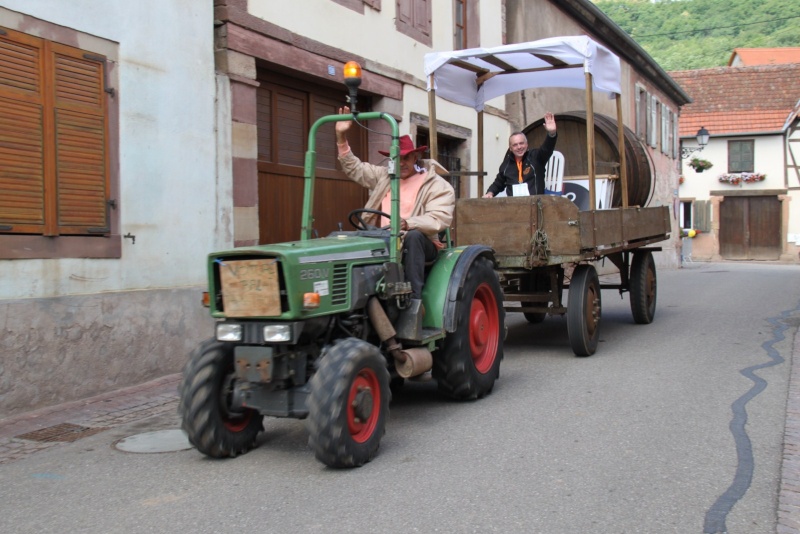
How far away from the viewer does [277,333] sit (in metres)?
4.23

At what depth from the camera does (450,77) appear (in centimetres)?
914

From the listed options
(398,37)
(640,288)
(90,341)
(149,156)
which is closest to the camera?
(90,341)

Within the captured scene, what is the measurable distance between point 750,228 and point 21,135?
108ft

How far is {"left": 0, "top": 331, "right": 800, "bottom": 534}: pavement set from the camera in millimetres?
4449

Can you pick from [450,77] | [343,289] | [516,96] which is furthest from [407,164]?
[516,96]

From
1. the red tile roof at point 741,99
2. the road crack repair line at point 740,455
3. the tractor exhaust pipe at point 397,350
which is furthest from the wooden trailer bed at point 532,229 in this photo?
the red tile roof at point 741,99

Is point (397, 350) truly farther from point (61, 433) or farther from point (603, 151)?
point (603, 151)

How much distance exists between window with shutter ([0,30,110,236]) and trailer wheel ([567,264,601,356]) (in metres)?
4.16

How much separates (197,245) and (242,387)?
3.54 m

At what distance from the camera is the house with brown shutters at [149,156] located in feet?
19.5

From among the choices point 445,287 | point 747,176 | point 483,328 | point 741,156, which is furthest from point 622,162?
point 741,156

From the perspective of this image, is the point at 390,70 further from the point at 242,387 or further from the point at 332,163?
the point at 242,387

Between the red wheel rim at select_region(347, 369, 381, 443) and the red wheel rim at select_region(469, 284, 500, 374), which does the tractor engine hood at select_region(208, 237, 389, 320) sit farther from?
the red wheel rim at select_region(469, 284, 500, 374)

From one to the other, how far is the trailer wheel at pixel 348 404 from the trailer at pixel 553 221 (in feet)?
9.20
